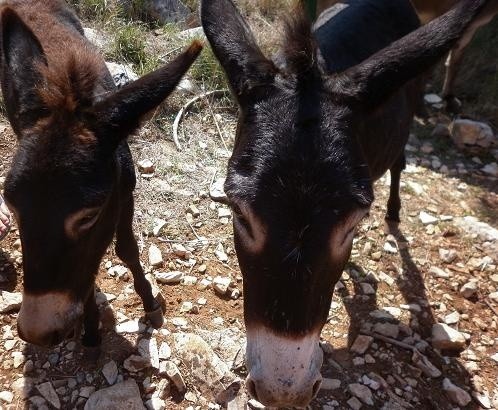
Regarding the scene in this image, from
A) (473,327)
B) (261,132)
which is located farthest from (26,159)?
(473,327)

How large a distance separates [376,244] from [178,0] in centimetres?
501

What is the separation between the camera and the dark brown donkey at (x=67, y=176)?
240 cm

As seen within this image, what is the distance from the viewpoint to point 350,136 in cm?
234

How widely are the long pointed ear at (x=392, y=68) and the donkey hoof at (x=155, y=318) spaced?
222cm

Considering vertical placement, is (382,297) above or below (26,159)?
below

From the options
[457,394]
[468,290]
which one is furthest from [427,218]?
[457,394]

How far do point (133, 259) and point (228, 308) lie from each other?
2.96ft

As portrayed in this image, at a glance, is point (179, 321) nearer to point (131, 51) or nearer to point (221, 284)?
point (221, 284)

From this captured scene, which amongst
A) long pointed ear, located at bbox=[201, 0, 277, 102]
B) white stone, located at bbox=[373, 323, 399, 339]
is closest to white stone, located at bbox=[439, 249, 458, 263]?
white stone, located at bbox=[373, 323, 399, 339]

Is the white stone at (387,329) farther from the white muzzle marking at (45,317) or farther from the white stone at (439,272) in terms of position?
the white muzzle marking at (45,317)

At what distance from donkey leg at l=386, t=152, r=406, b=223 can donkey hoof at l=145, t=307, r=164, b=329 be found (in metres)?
2.51

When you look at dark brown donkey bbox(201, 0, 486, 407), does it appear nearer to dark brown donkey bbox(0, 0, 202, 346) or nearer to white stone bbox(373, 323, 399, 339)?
dark brown donkey bbox(0, 0, 202, 346)

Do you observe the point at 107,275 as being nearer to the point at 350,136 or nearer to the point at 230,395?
the point at 230,395

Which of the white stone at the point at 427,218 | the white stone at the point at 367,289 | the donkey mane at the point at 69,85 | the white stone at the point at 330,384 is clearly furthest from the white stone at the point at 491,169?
the donkey mane at the point at 69,85
